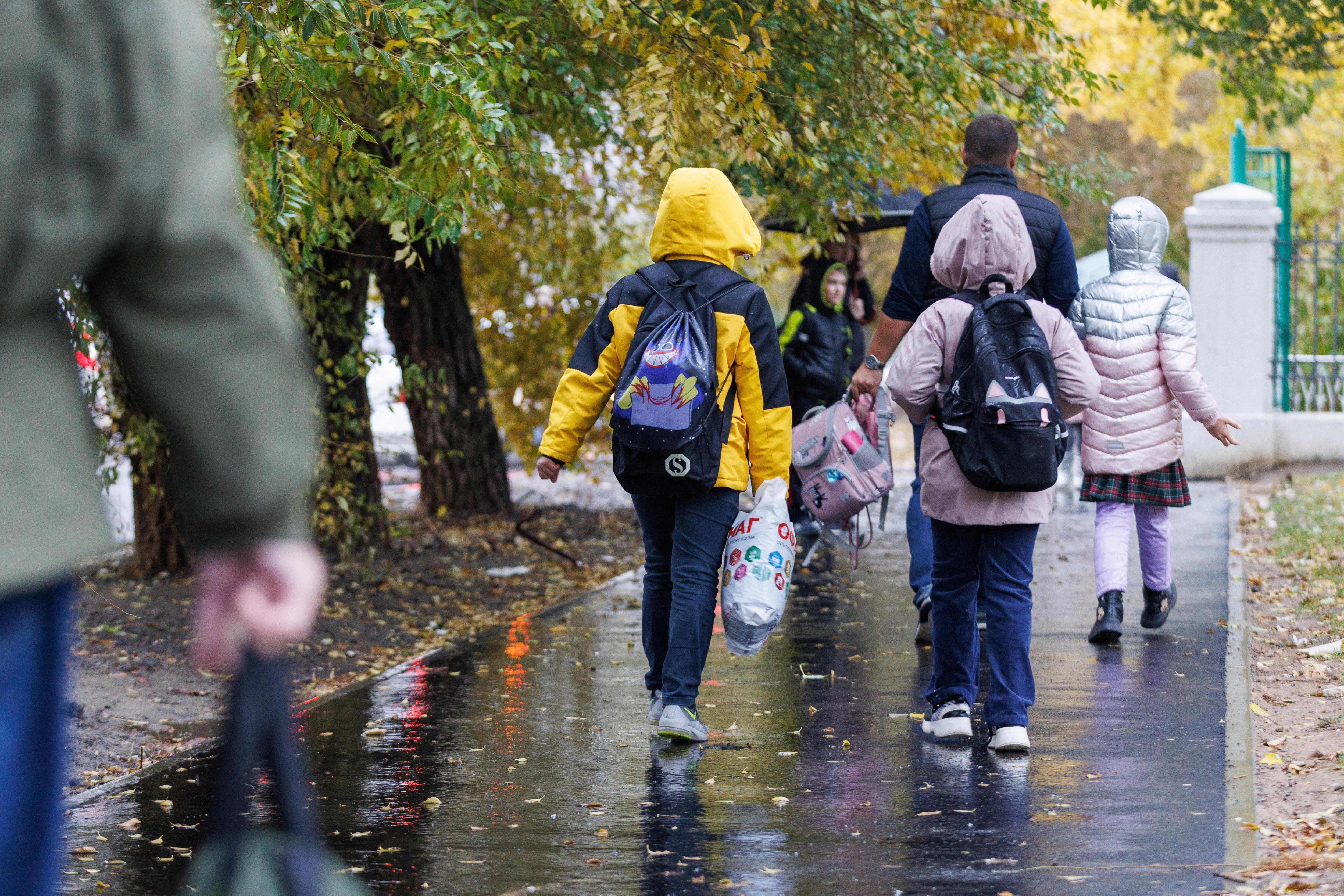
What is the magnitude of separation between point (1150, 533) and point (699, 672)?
2.64m

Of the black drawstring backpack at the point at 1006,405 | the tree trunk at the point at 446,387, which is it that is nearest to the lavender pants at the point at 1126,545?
the black drawstring backpack at the point at 1006,405

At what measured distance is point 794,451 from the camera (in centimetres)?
674

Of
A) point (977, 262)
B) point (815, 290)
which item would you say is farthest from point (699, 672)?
point (815, 290)

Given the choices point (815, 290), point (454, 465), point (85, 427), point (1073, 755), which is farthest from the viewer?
point (454, 465)

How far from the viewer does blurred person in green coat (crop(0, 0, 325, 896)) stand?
1.58 metres

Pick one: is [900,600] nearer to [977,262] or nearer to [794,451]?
[794,451]

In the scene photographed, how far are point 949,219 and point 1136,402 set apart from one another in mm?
1334

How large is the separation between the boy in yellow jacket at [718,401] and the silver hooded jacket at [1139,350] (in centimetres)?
188

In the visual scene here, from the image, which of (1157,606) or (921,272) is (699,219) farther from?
(1157,606)

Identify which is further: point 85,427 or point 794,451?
point 794,451

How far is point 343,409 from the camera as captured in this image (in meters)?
8.73

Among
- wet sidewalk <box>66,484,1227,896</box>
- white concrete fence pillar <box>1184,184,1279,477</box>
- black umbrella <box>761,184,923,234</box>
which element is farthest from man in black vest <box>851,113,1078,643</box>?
white concrete fence pillar <box>1184,184,1279,477</box>

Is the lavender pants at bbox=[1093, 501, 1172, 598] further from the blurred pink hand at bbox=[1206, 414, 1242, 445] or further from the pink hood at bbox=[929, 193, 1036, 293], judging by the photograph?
the pink hood at bbox=[929, 193, 1036, 293]

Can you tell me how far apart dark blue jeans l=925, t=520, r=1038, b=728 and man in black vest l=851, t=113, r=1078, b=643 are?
31.3 inches
